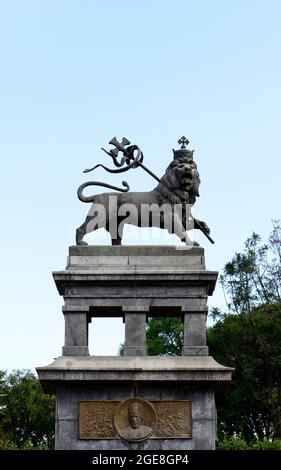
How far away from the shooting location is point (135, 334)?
23.0 m

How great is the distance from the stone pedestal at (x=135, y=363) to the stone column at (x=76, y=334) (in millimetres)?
23

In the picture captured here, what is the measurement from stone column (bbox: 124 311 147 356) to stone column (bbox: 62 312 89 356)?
956 mm

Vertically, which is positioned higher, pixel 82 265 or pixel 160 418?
pixel 82 265

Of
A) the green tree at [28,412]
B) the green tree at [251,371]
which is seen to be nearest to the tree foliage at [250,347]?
the green tree at [251,371]

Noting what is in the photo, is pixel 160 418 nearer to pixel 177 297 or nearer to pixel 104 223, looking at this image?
pixel 177 297

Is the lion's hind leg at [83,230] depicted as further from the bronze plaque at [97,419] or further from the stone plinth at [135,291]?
the bronze plaque at [97,419]

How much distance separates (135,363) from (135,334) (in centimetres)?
81

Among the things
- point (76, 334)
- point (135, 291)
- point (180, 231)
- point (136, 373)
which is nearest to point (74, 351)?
point (76, 334)

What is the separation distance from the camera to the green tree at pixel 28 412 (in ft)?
197

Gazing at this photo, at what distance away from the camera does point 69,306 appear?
76.0 ft

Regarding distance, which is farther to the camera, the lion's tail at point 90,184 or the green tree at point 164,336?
the green tree at point 164,336
